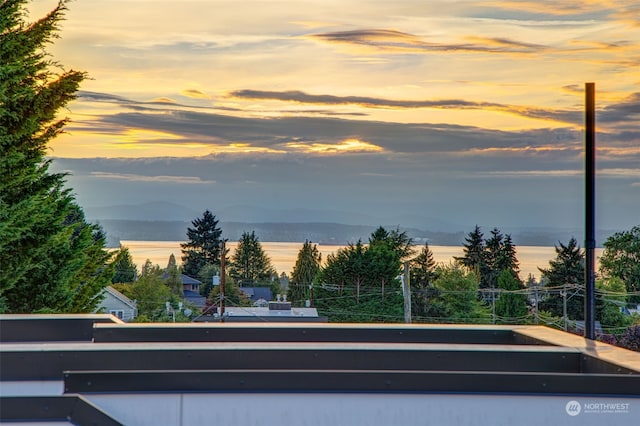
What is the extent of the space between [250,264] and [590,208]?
311ft

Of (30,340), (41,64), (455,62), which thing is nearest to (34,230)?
(41,64)

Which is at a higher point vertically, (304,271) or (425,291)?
(304,271)

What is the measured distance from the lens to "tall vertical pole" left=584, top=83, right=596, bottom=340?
5816 millimetres

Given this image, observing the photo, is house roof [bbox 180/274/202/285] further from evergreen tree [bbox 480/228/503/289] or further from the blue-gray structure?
the blue-gray structure

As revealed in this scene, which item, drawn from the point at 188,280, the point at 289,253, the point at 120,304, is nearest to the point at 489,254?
the point at 188,280

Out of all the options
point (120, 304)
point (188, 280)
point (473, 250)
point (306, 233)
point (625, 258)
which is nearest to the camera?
point (120, 304)

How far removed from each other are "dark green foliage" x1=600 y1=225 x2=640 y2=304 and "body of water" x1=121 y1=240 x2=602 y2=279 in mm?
6556

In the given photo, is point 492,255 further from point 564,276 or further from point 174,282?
point 174,282

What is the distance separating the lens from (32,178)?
1266cm

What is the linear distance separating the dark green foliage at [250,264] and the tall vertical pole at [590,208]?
92583 mm

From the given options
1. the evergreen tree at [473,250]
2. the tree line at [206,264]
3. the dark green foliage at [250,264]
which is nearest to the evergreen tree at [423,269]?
the tree line at [206,264]

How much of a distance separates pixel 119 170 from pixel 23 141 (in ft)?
100

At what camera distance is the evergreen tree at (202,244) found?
9812 cm

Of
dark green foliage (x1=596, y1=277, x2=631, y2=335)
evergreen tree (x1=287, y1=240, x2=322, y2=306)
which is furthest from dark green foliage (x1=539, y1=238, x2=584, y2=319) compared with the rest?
evergreen tree (x1=287, y1=240, x2=322, y2=306)
